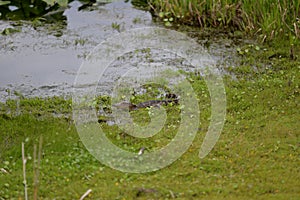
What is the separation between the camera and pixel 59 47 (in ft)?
20.5

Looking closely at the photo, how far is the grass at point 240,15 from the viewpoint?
5.99 meters

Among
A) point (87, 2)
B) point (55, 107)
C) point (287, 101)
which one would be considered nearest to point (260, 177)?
point (287, 101)

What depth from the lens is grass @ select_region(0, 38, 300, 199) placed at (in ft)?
11.3

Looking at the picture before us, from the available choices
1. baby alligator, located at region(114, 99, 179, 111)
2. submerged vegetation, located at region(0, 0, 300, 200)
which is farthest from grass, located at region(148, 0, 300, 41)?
baby alligator, located at region(114, 99, 179, 111)

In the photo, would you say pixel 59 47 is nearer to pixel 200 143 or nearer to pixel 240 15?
pixel 240 15

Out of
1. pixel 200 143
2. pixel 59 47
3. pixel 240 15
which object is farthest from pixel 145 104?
pixel 240 15

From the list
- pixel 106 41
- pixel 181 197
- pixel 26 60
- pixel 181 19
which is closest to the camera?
pixel 181 197

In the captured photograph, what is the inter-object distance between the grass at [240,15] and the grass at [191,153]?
1.01 meters

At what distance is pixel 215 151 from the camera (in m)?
3.94

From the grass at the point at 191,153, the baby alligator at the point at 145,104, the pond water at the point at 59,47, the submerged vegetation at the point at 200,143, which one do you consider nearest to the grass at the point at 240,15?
the submerged vegetation at the point at 200,143

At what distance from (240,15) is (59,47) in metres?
2.20

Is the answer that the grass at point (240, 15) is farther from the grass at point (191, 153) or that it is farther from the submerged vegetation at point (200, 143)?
the grass at point (191, 153)

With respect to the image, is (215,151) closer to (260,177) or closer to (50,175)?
(260,177)

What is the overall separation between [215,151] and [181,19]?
3247 mm
